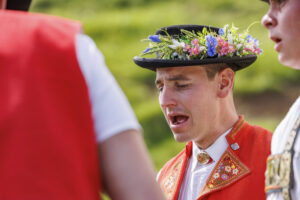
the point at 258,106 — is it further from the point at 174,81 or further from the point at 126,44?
the point at 174,81

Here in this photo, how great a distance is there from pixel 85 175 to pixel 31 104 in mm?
193

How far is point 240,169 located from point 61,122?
6.19ft

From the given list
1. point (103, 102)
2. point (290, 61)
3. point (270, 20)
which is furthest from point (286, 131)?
point (103, 102)

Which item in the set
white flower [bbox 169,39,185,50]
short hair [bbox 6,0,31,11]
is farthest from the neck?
short hair [bbox 6,0,31,11]

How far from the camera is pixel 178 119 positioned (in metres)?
3.21

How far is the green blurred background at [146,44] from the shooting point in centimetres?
941

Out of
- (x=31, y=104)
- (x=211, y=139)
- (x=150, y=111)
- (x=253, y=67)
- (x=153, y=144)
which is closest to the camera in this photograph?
(x=31, y=104)

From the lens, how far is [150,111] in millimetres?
9625

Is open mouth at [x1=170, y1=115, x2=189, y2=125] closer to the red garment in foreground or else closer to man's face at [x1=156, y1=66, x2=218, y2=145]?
man's face at [x1=156, y1=66, x2=218, y2=145]

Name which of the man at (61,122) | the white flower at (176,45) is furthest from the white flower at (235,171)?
the man at (61,122)

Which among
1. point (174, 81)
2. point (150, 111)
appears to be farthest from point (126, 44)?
point (174, 81)

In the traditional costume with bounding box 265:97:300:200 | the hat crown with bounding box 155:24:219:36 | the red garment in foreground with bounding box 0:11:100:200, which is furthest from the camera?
the hat crown with bounding box 155:24:219:36

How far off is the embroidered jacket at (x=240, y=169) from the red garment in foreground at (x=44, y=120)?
1.71 metres

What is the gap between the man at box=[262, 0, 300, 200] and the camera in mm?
1634
